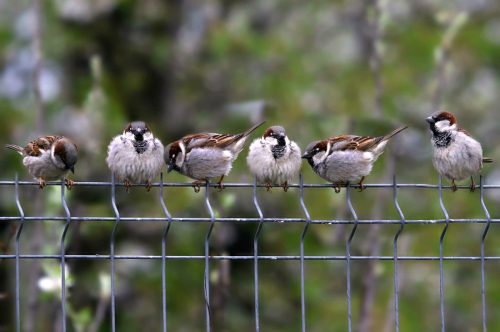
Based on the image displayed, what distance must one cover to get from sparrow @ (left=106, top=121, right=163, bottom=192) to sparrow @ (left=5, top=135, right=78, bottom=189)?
271mm

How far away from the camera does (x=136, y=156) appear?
5656 millimetres

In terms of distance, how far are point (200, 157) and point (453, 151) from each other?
1.40 m

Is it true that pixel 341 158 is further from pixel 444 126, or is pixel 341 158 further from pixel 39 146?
pixel 39 146

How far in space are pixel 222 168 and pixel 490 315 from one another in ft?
11.7

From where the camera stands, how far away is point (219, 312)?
247 inches

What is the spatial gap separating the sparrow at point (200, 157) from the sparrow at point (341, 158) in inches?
19.9

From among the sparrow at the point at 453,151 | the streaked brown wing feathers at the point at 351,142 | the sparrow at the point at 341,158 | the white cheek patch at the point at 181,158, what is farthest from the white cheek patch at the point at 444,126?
the white cheek patch at the point at 181,158

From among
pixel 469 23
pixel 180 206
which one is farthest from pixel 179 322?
pixel 469 23

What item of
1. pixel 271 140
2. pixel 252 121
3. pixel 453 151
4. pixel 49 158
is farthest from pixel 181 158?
pixel 453 151

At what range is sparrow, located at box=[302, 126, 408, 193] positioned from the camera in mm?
5641

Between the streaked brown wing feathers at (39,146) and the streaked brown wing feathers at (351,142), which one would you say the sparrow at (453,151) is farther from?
the streaked brown wing feathers at (39,146)

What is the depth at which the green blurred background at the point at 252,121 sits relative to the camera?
7266 mm

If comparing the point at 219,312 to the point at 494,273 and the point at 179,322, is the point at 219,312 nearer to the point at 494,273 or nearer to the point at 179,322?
the point at 179,322

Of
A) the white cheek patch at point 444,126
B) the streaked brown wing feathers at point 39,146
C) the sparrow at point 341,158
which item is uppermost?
the white cheek patch at point 444,126
